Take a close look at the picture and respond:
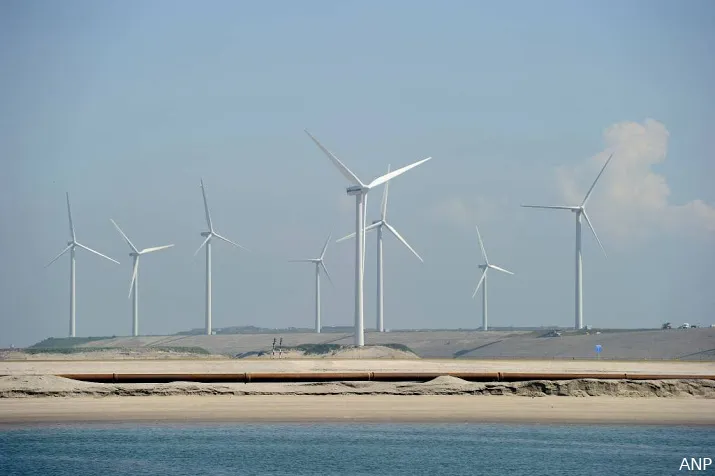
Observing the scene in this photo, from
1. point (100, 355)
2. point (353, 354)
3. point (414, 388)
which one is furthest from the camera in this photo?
point (100, 355)

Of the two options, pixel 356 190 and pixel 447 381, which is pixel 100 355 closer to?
pixel 356 190

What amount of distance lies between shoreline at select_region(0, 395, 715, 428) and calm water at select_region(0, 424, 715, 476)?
1.45 meters

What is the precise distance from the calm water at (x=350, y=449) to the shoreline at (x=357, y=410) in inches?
57.0

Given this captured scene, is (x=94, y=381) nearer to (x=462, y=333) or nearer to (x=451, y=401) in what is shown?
(x=451, y=401)

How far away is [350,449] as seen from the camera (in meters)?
44.4

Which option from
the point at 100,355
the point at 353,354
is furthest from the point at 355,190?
the point at 100,355

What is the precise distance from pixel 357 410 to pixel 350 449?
8352 mm

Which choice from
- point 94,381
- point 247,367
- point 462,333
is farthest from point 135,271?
point 94,381

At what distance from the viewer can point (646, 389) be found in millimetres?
58344

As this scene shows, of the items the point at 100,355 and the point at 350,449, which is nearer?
the point at 350,449

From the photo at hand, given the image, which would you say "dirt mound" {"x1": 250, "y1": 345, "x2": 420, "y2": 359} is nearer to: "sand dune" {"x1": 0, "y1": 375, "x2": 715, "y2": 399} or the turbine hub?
the turbine hub

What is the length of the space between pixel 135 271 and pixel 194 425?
123239mm

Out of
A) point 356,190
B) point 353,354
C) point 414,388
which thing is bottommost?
point 414,388

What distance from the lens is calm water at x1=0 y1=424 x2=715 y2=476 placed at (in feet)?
132
